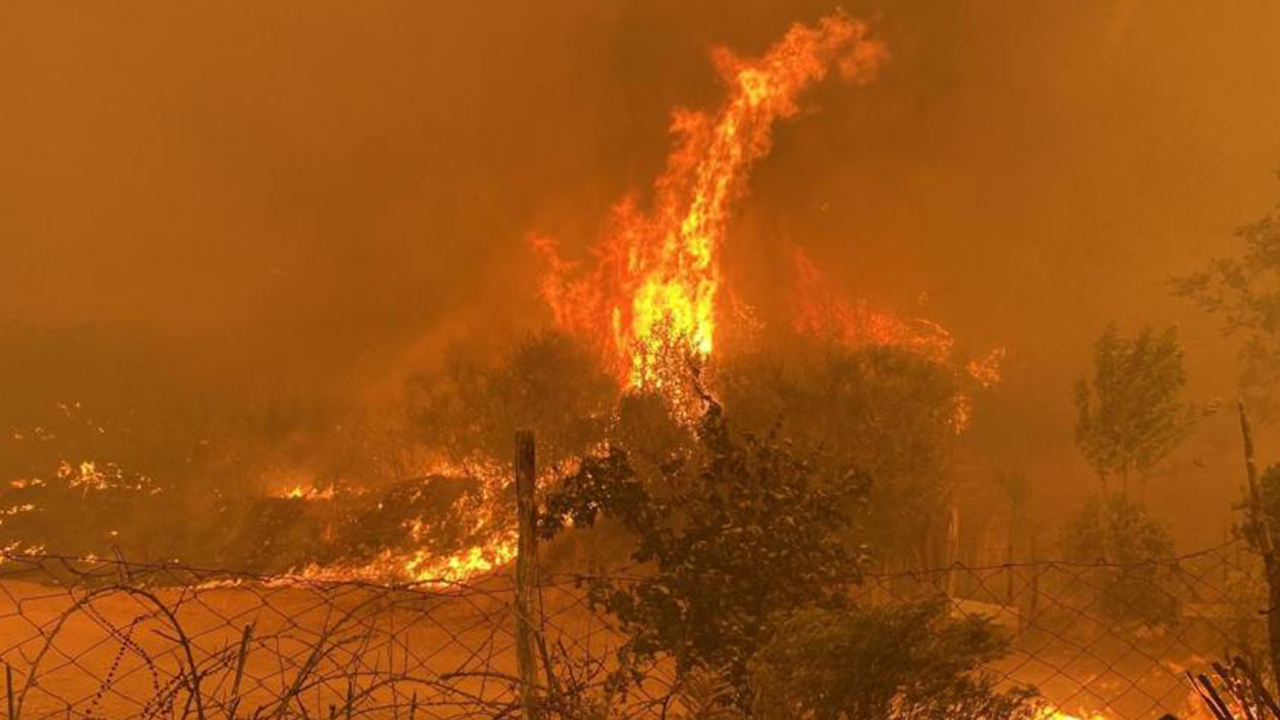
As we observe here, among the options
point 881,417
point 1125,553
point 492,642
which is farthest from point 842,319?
point 492,642

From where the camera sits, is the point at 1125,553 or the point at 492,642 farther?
the point at 1125,553

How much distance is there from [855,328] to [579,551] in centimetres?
2389

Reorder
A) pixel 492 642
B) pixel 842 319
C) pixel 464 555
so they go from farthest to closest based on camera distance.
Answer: pixel 842 319, pixel 464 555, pixel 492 642

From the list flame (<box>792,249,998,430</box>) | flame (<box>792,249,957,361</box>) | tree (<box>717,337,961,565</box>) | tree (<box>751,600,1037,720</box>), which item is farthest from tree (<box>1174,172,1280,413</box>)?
tree (<box>751,600,1037,720</box>)

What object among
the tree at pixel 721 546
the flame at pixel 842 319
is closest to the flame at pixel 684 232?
the flame at pixel 842 319

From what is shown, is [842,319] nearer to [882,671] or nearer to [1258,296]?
[1258,296]

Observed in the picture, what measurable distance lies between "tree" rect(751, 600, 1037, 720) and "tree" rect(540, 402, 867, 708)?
3.27ft

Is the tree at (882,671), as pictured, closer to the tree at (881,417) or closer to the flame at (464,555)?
the tree at (881,417)

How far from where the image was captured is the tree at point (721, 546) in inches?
236

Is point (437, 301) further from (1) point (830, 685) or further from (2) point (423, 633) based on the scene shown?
(1) point (830, 685)

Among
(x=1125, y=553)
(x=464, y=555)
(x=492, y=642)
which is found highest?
(x=464, y=555)

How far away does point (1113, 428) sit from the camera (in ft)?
59.6

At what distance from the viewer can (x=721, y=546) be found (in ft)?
20.1

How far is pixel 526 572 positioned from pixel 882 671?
199 cm
